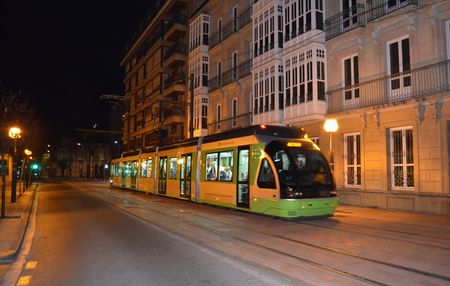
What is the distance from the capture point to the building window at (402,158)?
18391 mm

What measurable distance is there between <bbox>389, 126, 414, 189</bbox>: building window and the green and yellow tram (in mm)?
5626

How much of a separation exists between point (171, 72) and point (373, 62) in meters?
33.6

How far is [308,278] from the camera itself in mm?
7023

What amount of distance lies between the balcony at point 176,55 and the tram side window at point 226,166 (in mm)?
30521

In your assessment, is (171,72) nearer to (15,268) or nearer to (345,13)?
(345,13)

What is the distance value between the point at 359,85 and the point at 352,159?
12.2 feet

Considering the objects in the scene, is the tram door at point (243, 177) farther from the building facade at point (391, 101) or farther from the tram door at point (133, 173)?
the tram door at point (133, 173)

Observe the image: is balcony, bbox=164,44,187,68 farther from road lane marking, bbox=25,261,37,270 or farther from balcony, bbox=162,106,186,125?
road lane marking, bbox=25,261,37,270

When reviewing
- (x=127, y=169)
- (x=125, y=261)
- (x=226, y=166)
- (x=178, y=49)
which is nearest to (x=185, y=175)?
(x=226, y=166)

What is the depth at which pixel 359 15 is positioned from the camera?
2070 cm

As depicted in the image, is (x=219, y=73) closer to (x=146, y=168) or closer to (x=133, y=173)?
(x=133, y=173)

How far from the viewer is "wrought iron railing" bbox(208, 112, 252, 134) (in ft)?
103

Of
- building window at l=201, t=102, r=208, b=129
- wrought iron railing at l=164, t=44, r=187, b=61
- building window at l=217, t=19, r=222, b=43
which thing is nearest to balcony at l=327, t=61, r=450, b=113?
building window at l=217, t=19, r=222, b=43

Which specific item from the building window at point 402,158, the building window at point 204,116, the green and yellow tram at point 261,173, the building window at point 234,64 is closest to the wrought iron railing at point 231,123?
the building window at point 204,116
